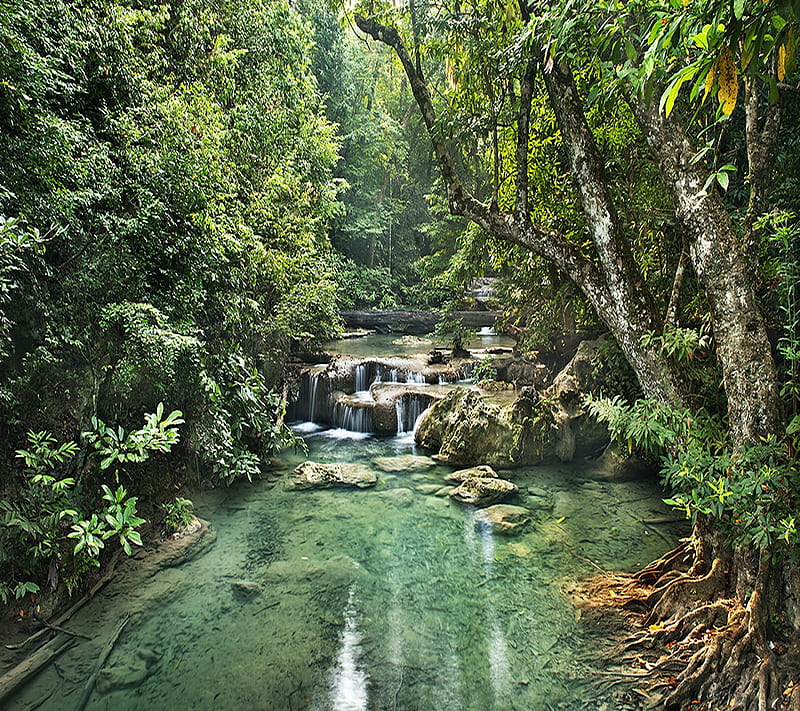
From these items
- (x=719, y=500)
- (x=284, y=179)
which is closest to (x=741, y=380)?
(x=719, y=500)

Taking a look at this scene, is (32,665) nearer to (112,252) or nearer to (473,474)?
(112,252)

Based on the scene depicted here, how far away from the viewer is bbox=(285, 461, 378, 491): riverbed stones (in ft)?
22.6

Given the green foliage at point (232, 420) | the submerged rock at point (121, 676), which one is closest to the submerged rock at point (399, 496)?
the green foliage at point (232, 420)

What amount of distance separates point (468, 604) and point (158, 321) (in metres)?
3.70

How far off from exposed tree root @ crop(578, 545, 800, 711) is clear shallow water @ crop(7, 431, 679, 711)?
1.26 feet

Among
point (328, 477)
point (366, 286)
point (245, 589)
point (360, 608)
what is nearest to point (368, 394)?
point (328, 477)

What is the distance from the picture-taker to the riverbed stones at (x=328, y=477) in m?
6.89

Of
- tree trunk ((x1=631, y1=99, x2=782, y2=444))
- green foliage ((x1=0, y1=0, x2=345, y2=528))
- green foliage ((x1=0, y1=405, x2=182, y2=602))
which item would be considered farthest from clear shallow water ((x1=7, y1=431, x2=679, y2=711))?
tree trunk ((x1=631, y1=99, x2=782, y2=444))

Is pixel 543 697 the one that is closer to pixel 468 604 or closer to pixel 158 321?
pixel 468 604

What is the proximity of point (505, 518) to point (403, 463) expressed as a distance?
2329mm

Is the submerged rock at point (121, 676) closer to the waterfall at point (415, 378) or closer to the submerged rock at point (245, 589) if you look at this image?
the submerged rock at point (245, 589)

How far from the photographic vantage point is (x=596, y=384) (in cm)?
741

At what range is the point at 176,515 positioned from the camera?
16.9ft

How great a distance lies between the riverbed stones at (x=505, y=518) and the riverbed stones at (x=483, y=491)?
20cm
